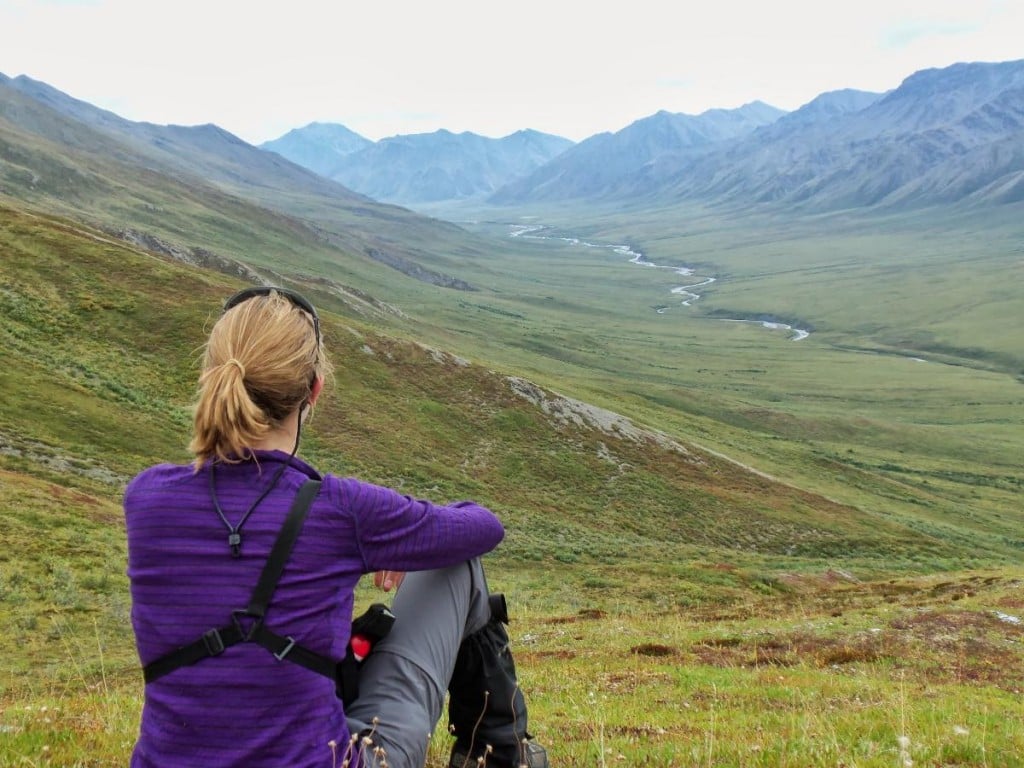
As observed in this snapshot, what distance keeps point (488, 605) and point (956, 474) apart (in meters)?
104

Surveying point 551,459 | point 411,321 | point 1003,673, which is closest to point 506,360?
point 411,321

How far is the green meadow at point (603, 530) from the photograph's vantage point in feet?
23.8

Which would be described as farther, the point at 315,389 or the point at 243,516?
the point at 315,389

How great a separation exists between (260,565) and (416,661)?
147cm

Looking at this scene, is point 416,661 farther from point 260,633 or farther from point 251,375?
point 251,375

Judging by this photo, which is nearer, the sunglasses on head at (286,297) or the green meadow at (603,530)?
the sunglasses on head at (286,297)

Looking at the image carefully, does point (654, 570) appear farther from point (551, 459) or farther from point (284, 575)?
point (284, 575)

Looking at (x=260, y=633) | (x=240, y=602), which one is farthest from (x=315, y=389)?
(x=260, y=633)

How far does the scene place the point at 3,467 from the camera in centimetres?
2573

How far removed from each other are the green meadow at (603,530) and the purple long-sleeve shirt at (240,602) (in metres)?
2.30

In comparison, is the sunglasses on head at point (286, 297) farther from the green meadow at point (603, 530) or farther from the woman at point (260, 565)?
the green meadow at point (603, 530)

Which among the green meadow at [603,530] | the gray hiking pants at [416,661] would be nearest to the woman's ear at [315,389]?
the gray hiking pants at [416,661]

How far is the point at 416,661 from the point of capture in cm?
467

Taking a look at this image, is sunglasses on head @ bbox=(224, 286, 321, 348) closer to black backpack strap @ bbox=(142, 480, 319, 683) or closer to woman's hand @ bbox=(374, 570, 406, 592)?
black backpack strap @ bbox=(142, 480, 319, 683)
